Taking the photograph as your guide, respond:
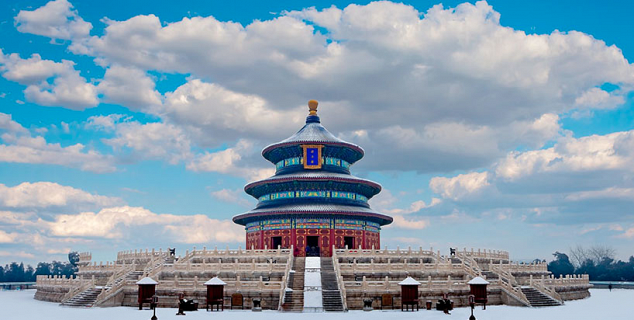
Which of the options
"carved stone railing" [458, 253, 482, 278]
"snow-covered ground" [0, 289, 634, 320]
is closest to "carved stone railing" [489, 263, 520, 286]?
"carved stone railing" [458, 253, 482, 278]

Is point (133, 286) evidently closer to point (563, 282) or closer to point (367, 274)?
point (367, 274)

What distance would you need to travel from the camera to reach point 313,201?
6812cm

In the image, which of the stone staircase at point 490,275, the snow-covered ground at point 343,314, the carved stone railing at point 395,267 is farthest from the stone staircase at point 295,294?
the stone staircase at point 490,275

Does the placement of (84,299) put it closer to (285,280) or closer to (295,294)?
(285,280)

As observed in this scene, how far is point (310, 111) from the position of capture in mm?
78312

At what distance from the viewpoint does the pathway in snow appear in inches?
1564

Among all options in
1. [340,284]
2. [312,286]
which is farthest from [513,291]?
[312,286]

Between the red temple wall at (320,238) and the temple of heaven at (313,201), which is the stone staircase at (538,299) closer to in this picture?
the temple of heaven at (313,201)

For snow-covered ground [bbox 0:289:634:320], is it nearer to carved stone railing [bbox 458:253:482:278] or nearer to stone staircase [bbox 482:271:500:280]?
carved stone railing [bbox 458:253:482:278]

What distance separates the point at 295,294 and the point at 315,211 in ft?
75.7

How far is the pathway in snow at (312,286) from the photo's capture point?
39.7 m

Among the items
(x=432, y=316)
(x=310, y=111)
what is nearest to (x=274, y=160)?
(x=310, y=111)

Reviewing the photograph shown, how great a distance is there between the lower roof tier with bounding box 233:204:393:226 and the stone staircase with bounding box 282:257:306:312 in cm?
1702

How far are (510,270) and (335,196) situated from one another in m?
23.3
